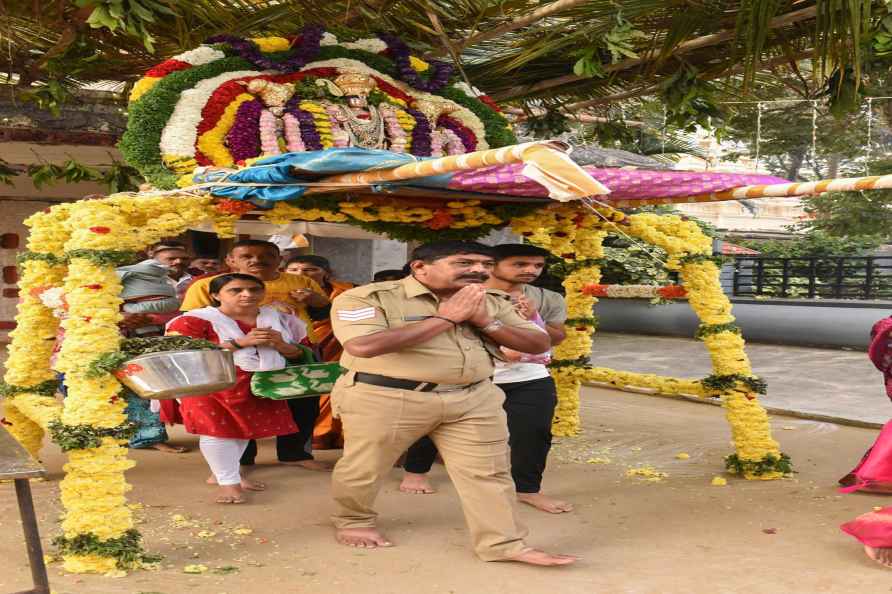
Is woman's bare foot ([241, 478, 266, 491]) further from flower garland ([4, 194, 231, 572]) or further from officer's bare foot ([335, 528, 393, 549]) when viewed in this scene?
flower garland ([4, 194, 231, 572])

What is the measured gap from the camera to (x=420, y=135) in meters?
5.84

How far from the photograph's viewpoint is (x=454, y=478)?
4.31 m

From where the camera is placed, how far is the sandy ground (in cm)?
409

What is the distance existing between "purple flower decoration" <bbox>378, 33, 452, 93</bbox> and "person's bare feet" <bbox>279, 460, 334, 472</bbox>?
2435mm

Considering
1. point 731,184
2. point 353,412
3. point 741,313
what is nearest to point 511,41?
point 731,184

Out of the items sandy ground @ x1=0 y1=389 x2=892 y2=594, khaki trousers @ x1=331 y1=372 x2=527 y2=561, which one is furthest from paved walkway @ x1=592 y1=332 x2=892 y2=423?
khaki trousers @ x1=331 y1=372 x2=527 y2=561

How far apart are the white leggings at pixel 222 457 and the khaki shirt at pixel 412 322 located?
1.36 meters

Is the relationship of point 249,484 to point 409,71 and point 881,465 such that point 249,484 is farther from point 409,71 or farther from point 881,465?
point 881,465

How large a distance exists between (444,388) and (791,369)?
825 centimetres

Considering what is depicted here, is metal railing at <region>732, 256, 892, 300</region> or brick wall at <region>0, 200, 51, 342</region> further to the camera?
metal railing at <region>732, 256, 892, 300</region>

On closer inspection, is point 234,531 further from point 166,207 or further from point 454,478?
point 166,207

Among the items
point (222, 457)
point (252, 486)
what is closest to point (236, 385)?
point (222, 457)

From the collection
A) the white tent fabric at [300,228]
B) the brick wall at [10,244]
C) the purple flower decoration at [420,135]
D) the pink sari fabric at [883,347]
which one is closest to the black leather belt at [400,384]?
the purple flower decoration at [420,135]

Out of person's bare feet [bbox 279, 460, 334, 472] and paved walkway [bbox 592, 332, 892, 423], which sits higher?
person's bare feet [bbox 279, 460, 334, 472]
